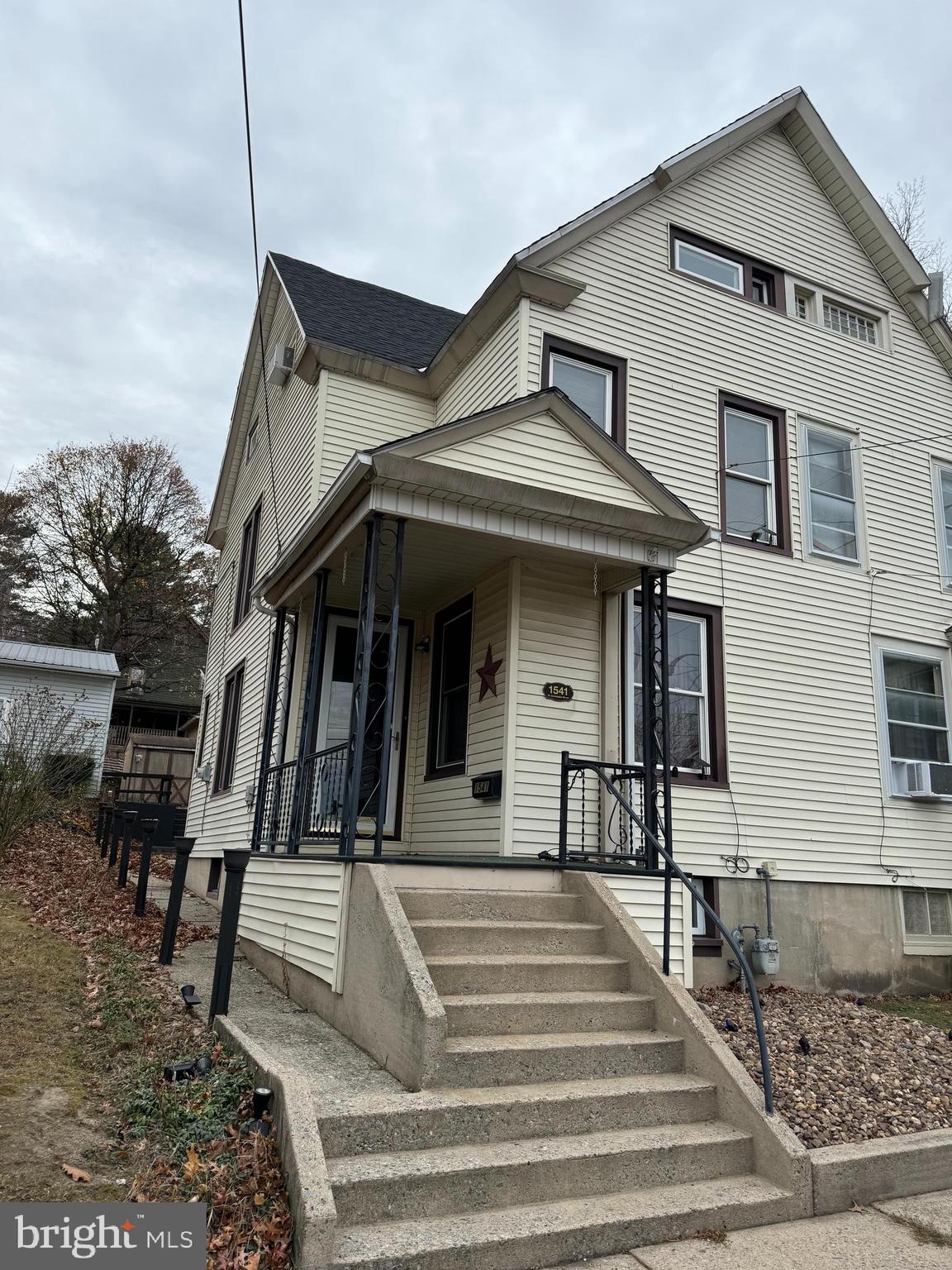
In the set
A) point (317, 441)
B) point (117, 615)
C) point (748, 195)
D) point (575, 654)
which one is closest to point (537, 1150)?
point (575, 654)

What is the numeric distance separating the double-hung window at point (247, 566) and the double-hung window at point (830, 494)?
7.58m

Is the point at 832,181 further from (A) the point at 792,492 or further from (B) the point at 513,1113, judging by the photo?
(B) the point at 513,1113

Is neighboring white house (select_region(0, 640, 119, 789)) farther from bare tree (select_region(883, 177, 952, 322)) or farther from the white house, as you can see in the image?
bare tree (select_region(883, 177, 952, 322))

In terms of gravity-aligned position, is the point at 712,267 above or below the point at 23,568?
below

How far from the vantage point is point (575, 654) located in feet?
26.2

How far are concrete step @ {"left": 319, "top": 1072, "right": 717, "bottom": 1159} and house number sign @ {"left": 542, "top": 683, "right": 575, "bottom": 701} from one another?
356 cm

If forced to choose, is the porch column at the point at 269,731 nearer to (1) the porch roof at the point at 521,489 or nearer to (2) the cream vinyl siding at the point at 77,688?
(1) the porch roof at the point at 521,489

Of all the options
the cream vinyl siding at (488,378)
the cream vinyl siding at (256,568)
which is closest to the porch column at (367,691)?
the cream vinyl siding at (488,378)

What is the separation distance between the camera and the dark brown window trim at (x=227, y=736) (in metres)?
11.9

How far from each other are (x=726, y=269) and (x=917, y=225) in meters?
17.1

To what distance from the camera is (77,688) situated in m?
22.9

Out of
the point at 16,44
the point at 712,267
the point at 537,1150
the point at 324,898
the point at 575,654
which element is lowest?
the point at 537,1150

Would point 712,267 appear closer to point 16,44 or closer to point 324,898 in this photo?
point 16,44

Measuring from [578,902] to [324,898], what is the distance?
5.76ft
